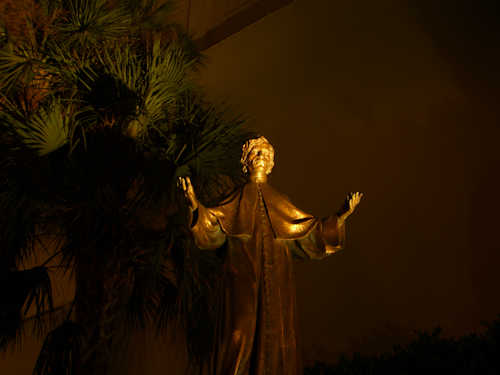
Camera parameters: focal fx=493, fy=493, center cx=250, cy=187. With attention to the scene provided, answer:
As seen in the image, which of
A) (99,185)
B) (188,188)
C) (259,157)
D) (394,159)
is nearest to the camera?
(188,188)

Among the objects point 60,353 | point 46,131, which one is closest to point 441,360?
point 60,353

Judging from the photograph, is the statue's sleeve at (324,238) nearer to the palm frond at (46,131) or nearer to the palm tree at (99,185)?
the palm tree at (99,185)

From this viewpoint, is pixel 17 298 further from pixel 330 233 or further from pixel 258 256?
pixel 330 233

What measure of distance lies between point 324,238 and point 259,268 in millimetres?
463

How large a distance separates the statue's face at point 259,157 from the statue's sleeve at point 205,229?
0.48 meters

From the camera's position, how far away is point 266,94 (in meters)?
6.79

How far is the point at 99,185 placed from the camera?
15.8 ft

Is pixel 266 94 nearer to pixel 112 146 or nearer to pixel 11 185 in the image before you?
pixel 112 146

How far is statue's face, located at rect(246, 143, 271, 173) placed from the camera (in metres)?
3.08

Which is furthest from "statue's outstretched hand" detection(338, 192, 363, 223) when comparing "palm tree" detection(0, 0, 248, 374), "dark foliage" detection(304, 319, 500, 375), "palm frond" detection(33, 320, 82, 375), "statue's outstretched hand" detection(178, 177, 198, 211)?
"palm frond" detection(33, 320, 82, 375)

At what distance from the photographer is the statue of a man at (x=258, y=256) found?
2.57 m

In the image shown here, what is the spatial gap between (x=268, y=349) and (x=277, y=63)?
4.94m

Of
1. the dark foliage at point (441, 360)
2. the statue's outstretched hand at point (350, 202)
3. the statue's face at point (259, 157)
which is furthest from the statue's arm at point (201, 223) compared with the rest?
the dark foliage at point (441, 360)

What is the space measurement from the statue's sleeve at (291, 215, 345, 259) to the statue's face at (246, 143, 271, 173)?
492 mm
